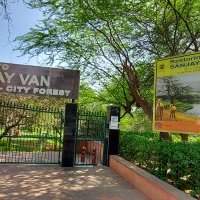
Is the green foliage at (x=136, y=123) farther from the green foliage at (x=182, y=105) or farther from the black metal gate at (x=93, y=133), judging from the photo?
the green foliage at (x=182, y=105)

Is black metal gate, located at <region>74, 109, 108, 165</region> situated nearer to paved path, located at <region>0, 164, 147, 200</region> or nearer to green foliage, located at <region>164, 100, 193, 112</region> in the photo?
paved path, located at <region>0, 164, 147, 200</region>

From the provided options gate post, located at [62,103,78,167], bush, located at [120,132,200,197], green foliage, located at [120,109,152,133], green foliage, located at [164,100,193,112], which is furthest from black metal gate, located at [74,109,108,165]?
green foliage, located at [120,109,152,133]

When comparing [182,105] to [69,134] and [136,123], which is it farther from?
[136,123]

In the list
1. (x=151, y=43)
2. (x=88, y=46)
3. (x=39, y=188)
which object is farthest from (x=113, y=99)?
(x=39, y=188)

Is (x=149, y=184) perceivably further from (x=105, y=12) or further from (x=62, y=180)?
(x=105, y=12)

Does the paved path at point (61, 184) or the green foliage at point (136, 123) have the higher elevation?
the green foliage at point (136, 123)

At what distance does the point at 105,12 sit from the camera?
14.5m

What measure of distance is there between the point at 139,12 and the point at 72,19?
2806 mm

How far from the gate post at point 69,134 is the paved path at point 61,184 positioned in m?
0.50

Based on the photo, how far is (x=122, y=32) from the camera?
53.4ft

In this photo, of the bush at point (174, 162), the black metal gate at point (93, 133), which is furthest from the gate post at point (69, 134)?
the bush at point (174, 162)

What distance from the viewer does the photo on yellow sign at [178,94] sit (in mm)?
9344

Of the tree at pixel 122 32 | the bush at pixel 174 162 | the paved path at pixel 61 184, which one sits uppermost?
the tree at pixel 122 32

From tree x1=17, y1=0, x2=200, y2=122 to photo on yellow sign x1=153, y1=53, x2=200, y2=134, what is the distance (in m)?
4.03
